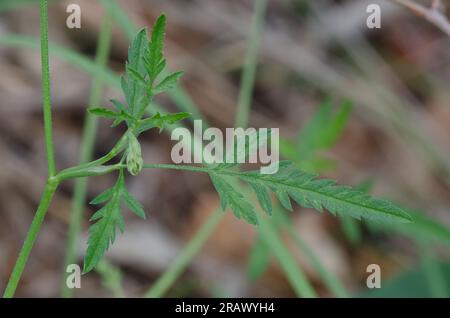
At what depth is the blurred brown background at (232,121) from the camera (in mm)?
1876

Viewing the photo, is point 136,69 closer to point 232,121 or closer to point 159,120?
point 159,120

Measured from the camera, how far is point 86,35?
215cm

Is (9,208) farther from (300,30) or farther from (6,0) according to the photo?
(300,30)

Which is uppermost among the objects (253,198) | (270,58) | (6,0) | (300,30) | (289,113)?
(300,30)

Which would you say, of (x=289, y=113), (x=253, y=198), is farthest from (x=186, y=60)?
(x=253, y=198)

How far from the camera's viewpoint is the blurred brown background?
6.15ft

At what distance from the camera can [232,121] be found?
2.17m

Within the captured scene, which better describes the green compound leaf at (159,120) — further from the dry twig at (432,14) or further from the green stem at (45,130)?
→ the dry twig at (432,14)

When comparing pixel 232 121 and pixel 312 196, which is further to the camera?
pixel 232 121

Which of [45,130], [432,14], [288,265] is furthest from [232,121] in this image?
[45,130]

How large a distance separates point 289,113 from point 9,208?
37.9 inches

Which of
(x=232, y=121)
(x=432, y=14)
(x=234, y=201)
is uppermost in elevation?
(x=232, y=121)

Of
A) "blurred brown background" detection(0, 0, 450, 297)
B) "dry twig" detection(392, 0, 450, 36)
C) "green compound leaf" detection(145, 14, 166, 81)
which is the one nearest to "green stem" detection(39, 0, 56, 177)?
"green compound leaf" detection(145, 14, 166, 81)

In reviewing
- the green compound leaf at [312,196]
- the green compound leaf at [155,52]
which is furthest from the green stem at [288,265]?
the green compound leaf at [155,52]
